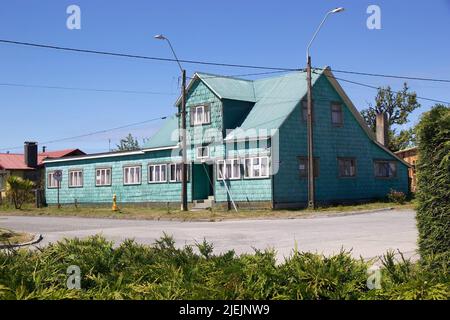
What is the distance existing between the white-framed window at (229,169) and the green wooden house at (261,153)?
0.06m

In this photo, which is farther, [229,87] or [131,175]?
[131,175]

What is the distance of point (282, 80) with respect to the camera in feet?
121

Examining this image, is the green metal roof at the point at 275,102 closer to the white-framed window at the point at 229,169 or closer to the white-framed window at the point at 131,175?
the white-framed window at the point at 229,169

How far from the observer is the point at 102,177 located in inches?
1667

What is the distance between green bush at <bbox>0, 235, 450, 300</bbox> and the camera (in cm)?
431

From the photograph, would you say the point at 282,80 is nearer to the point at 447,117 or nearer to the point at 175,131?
the point at 175,131

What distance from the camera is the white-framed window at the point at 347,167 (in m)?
35.5

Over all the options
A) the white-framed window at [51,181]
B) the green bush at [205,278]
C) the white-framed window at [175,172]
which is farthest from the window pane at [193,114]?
the green bush at [205,278]

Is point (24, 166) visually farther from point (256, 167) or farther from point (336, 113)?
point (336, 113)

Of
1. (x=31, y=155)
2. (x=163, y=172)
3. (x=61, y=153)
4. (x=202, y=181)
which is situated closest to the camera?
(x=202, y=181)

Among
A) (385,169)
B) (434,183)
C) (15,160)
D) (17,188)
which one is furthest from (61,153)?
(434,183)

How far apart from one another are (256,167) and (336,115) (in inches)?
279
